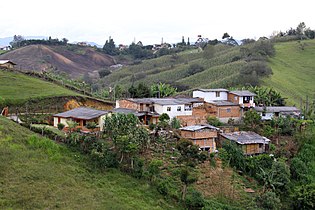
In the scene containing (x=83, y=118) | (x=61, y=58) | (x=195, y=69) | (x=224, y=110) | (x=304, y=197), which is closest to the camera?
(x=304, y=197)

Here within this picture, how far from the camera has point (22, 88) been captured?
154 feet

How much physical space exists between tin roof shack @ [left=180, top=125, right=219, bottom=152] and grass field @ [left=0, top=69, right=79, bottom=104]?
1859 cm

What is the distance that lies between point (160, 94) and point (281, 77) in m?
28.7

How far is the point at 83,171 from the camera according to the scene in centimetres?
2727

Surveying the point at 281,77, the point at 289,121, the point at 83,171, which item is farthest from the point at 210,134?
the point at 281,77

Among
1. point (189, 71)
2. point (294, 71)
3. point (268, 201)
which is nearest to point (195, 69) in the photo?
point (189, 71)

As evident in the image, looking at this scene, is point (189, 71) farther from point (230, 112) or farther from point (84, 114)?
point (84, 114)

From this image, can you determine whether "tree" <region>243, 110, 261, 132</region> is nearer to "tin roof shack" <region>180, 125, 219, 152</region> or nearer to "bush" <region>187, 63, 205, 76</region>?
"tin roof shack" <region>180, 125, 219, 152</region>

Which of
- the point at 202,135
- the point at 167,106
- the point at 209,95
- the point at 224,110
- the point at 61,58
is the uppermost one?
the point at 61,58

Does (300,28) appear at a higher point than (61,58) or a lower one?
higher

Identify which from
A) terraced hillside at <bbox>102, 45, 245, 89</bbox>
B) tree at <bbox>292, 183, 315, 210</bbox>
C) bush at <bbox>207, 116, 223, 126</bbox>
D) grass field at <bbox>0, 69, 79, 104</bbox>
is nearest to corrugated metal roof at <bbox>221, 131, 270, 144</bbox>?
bush at <bbox>207, 116, 223, 126</bbox>

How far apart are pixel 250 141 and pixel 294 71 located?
157 feet

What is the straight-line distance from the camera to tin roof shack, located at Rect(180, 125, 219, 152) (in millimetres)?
35250

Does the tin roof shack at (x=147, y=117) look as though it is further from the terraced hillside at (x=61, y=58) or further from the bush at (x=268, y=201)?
the terraced hillside at (x=61, y=58)
